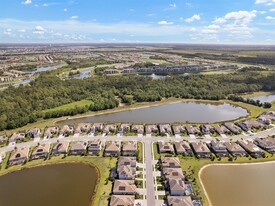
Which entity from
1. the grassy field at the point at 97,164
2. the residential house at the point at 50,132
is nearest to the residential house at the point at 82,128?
the residential house at the point at 50,132

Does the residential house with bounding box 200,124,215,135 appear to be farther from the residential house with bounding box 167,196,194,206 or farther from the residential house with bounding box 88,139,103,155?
the residential house with bounding box 167,196,194,206

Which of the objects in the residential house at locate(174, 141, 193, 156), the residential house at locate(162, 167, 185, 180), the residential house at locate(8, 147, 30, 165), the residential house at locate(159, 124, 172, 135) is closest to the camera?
the residential house at locate(162, 167, 185, 180)

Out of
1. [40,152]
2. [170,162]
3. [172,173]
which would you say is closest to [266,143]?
[170,162]

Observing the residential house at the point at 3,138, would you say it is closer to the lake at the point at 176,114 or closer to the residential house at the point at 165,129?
the lake at the point at 176,114

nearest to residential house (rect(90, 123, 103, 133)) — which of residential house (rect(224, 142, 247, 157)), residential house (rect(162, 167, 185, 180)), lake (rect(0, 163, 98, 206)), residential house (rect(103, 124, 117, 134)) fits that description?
residential house (rect(103, 124, 117, 134))

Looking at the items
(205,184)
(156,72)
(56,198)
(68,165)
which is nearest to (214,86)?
(156,72)

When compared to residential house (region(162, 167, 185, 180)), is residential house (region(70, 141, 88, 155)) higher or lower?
lower

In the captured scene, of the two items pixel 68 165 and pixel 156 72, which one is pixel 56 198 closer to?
pixel 68 165
